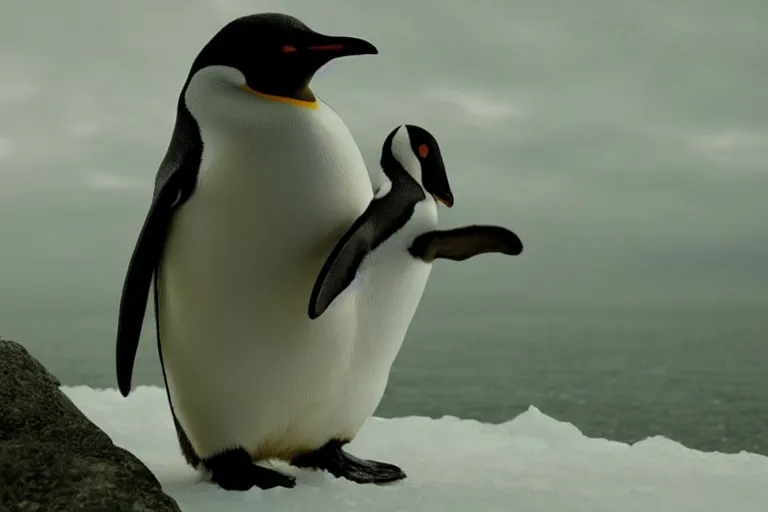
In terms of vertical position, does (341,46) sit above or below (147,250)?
above

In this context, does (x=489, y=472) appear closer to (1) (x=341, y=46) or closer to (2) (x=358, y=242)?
(2) (x=358, y=242)

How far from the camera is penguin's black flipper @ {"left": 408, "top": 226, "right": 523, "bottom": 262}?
268cm

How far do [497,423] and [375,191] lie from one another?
94.1 inches

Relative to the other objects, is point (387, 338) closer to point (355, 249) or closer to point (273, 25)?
point (355, 249)

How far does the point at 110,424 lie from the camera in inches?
162

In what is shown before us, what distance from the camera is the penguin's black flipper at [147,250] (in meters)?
2.47

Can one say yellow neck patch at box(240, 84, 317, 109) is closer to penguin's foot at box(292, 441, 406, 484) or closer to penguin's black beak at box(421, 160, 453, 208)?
penguin's black beak at box(421, 160, 453, 208)

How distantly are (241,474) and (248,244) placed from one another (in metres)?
0.71

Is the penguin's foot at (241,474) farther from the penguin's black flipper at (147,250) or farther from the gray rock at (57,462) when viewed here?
the gray rock at (57,462)

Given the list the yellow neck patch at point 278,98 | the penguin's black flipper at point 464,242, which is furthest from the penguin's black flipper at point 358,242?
the yellow neck patch at point 278,98

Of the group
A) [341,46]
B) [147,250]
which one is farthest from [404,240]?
[147,250]

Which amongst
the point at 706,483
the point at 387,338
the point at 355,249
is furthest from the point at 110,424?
the point at 706,483

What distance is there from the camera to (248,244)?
2.45m

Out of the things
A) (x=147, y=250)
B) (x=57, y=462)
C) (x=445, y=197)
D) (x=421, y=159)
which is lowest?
(x=57, y=462)
